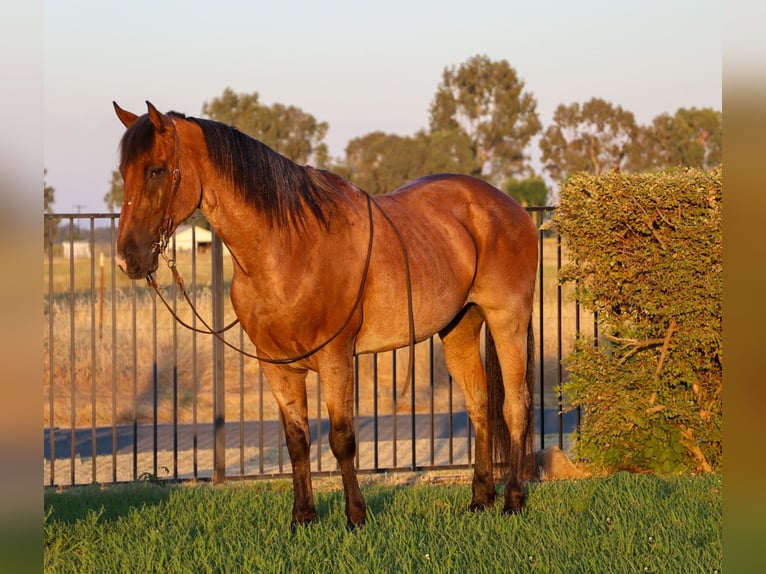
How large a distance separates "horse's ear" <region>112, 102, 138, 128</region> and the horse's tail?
2757 mm

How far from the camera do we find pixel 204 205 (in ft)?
16.5

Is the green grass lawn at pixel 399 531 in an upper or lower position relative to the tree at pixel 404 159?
lower

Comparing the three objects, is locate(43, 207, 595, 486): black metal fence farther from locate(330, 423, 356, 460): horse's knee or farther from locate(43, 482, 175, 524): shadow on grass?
locate(330, 423, 356, 460): horse's knee

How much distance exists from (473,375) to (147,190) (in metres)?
2.75

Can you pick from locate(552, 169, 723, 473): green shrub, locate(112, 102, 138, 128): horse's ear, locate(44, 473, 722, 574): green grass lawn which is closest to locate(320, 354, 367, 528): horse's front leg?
locate(44, 473, 722, 574): green grass lawn

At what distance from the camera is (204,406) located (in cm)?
1298

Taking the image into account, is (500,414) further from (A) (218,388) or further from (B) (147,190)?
(B) (147,190)

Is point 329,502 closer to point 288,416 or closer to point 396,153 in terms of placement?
point 288,416

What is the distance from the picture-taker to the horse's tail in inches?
257

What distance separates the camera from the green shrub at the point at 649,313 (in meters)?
7.38

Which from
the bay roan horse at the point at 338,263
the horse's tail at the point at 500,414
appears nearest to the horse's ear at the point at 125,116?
the bay roan horse at the point at 338,263

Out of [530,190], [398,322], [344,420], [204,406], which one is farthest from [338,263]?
[530,190]

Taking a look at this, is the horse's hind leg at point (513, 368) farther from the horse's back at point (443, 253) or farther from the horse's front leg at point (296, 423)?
the horse's front leg at point (296, 423)
